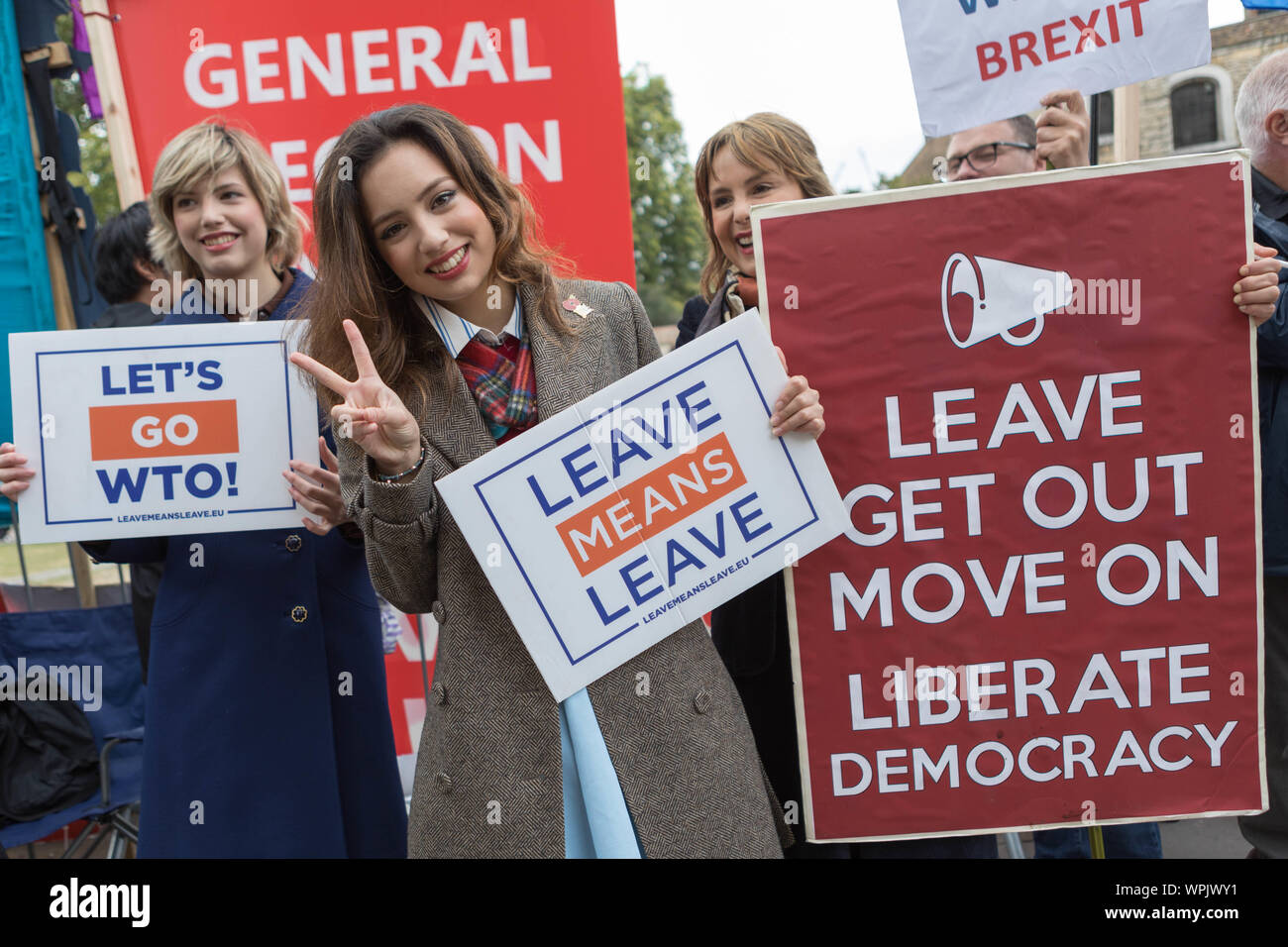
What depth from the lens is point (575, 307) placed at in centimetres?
210

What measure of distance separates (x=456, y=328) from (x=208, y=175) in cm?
107

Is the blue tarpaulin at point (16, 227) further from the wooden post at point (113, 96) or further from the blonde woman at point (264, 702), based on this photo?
the blonde woman at point (264, 702)

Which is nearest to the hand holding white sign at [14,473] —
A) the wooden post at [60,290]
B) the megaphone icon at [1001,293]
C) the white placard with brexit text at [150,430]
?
the white placard with brexit text at [150,430]

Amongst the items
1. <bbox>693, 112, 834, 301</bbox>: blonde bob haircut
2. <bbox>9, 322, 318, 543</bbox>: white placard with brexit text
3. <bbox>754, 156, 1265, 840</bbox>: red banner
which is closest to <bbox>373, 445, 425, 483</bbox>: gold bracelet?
<bbox>9, 322, 318, 543</bbox>: white placard with brexit text

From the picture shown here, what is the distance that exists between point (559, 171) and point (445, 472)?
202cm

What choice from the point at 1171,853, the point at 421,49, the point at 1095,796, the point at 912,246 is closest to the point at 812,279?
the point at 912,246

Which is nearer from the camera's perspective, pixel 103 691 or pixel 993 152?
pixel 993 152

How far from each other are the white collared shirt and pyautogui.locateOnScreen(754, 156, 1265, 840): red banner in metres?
0.54

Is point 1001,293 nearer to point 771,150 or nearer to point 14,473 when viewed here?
point 771,150

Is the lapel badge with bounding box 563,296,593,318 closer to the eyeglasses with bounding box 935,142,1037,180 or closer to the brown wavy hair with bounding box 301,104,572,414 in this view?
the brown wavy hair with bounding box 301,104,572,414

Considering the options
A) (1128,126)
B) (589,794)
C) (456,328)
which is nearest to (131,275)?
(456,328)

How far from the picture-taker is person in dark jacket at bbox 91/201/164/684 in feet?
11.5

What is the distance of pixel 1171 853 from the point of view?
3.68 meters

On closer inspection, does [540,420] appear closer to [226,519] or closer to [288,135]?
[226,519]
